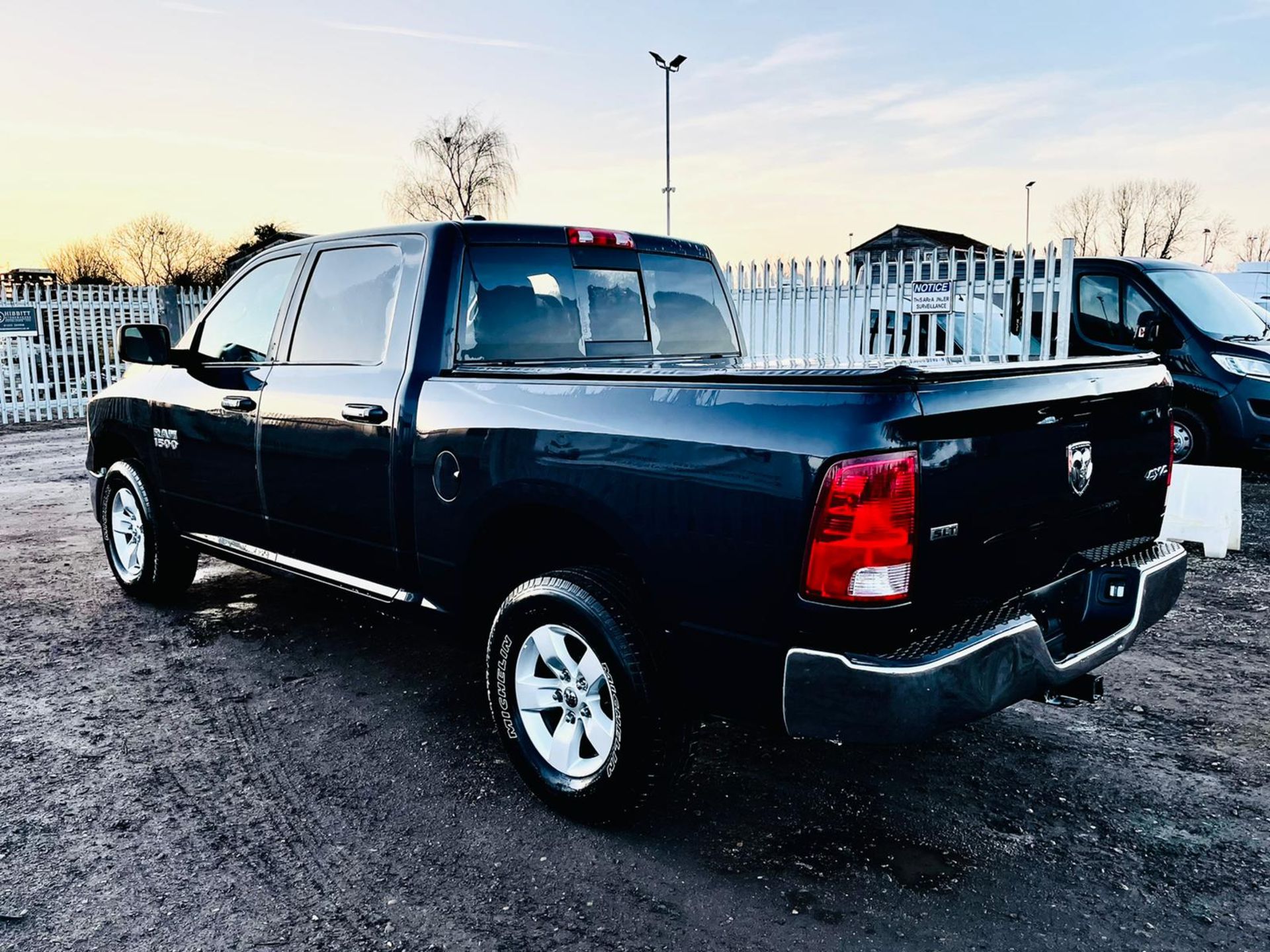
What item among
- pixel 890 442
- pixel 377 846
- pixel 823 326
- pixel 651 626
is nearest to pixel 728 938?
pixel 651 626

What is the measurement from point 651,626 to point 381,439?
1.40 meters

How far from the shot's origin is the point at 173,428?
5.05m

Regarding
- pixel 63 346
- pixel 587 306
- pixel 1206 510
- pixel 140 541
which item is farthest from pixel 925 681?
pixel 63 346

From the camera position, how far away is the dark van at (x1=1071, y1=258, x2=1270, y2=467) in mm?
9258

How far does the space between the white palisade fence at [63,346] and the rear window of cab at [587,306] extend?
52.3 feet

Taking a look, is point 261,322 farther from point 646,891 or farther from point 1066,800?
point 1066,800

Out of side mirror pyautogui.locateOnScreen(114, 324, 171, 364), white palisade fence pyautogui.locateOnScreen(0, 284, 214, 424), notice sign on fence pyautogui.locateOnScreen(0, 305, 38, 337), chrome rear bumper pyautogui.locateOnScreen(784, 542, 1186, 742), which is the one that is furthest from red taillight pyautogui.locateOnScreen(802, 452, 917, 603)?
notice sign on fence pyautogui.locateOnScreen(0, 305, 38, 337)

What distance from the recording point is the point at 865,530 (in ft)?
7.97

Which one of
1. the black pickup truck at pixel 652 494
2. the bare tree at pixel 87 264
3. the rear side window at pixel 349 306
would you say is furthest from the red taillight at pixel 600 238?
the bare tree at pixel 87 264

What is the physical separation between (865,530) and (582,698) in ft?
3.85

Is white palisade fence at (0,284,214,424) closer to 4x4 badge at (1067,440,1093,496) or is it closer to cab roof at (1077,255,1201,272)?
cab roof at (1077,255,1201,272)

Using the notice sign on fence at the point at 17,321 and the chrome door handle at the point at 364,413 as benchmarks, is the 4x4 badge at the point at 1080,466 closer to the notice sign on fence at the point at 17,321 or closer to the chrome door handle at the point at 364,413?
the chrome door handle at the point at 364,413

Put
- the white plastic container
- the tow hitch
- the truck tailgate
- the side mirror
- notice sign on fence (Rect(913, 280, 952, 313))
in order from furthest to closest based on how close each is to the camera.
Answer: notice sign on fence (Rect(913, 280, 952, 313)), the white plastic container, the side mirror, the tow hitch, the truck tailgate

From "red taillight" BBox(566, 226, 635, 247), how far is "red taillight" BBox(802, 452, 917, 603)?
214 cm
